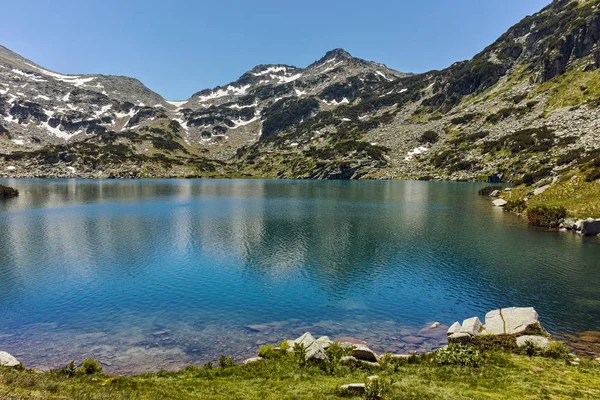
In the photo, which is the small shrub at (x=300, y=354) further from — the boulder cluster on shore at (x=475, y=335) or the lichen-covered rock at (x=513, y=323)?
the lichen-covered rock at (x=513, y=323)

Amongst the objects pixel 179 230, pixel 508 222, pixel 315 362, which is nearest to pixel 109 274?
pixel 179 230

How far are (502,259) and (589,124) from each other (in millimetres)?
159056

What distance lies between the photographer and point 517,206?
8612 cm

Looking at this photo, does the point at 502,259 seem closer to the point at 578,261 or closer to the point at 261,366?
the point at 578,261

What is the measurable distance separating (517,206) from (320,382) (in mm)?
86550

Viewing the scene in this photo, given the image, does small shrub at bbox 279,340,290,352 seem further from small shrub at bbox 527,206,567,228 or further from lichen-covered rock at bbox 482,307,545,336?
small shrub at bbox 527,206,567,228

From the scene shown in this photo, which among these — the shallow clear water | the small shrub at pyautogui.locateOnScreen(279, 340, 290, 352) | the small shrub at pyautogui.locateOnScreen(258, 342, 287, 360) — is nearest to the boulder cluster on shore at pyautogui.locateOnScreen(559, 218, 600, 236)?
the shallow clear water

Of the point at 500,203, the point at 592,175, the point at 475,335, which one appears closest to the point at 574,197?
the point at 592,175

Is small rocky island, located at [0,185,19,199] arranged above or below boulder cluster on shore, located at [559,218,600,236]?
below

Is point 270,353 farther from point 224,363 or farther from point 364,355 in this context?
point 364,355

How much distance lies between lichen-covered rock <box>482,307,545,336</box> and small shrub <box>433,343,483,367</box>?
4.50 meters

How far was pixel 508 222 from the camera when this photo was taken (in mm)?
72812

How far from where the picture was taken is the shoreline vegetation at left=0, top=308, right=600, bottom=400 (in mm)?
15922

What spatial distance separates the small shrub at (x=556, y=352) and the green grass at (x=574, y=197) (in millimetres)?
54364
